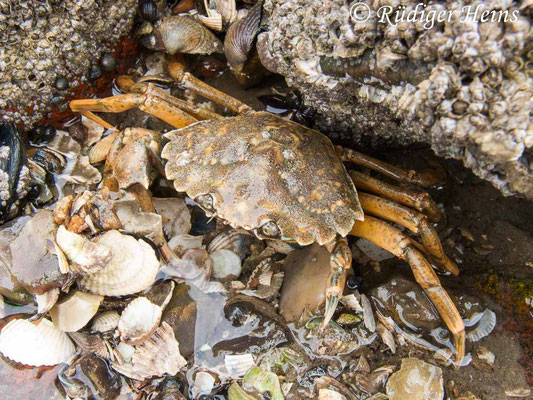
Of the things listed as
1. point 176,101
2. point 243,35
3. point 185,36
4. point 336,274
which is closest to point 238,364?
point 336,274

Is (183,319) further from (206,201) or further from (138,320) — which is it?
(206,201)

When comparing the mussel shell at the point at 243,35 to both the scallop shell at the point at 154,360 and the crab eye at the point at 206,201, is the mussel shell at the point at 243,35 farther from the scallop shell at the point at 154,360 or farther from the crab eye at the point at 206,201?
the scallop shell at the point at 154,360

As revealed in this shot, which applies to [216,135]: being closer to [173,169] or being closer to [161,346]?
[173,169]

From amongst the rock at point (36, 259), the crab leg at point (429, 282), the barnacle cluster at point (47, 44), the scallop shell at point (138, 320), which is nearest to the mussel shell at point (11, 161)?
A: the barnacle cluster at point (47, 44)

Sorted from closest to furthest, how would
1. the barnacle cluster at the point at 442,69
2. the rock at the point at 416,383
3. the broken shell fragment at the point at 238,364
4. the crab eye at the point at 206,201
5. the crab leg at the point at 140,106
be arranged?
the barnacle cluster at the point at 442,69, the rock at the point at 416,383, the broken shell fragment at the point at 238,364, the crab eye at the point at 206,201, the crab leg at the point at 140,106

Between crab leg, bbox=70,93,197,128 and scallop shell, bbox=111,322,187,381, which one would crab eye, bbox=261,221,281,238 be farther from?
crab leg, bbox=70,93,197,128

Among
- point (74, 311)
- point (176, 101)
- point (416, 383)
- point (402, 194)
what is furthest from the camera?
point (176, 101)

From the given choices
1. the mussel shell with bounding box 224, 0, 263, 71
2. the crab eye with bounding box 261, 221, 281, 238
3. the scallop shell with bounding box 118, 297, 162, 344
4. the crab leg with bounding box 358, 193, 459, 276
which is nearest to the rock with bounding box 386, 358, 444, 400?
the crab leg with bounding box 358, 193, 459, 276
